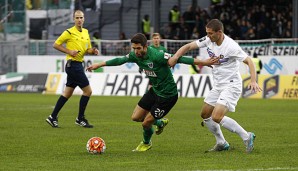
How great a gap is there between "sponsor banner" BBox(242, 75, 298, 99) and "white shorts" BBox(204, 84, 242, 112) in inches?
708

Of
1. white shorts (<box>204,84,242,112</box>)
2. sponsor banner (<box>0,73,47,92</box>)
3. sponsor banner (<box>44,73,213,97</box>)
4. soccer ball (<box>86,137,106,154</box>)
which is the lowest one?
sponsor banner (<box>0,73,47,92</box>)

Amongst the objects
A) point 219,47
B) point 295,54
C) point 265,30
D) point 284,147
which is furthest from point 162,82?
point 265,30

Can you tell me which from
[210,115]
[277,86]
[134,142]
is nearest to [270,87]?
[277,86]

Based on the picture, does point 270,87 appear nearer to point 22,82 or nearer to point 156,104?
point 22,82

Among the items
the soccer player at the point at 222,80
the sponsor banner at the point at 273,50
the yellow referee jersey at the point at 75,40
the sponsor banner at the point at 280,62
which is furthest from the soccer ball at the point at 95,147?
the sponsor banner at the point at 273,50

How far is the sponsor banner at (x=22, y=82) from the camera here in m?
38.3

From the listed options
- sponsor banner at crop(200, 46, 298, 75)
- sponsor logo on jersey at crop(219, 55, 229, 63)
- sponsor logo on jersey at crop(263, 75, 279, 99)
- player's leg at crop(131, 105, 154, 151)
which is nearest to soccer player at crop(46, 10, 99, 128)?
player's leg at crop(131, 105, 154, 151)

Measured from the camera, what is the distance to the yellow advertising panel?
37344 millimetres

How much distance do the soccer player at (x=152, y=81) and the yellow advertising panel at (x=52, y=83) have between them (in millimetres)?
23526

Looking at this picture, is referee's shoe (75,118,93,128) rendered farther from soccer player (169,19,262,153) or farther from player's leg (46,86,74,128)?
soccer player (169,19,262,153)

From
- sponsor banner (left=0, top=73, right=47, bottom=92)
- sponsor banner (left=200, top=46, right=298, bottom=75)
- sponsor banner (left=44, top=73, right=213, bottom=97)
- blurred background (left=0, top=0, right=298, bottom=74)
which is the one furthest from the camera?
blurred background (left=0, top=0, right=298, bottom=74)

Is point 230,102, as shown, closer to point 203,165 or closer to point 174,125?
point 203,165

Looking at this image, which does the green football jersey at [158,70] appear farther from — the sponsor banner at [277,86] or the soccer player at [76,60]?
the sponsor banner at [277,86]

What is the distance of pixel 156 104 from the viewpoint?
13.8 meters
